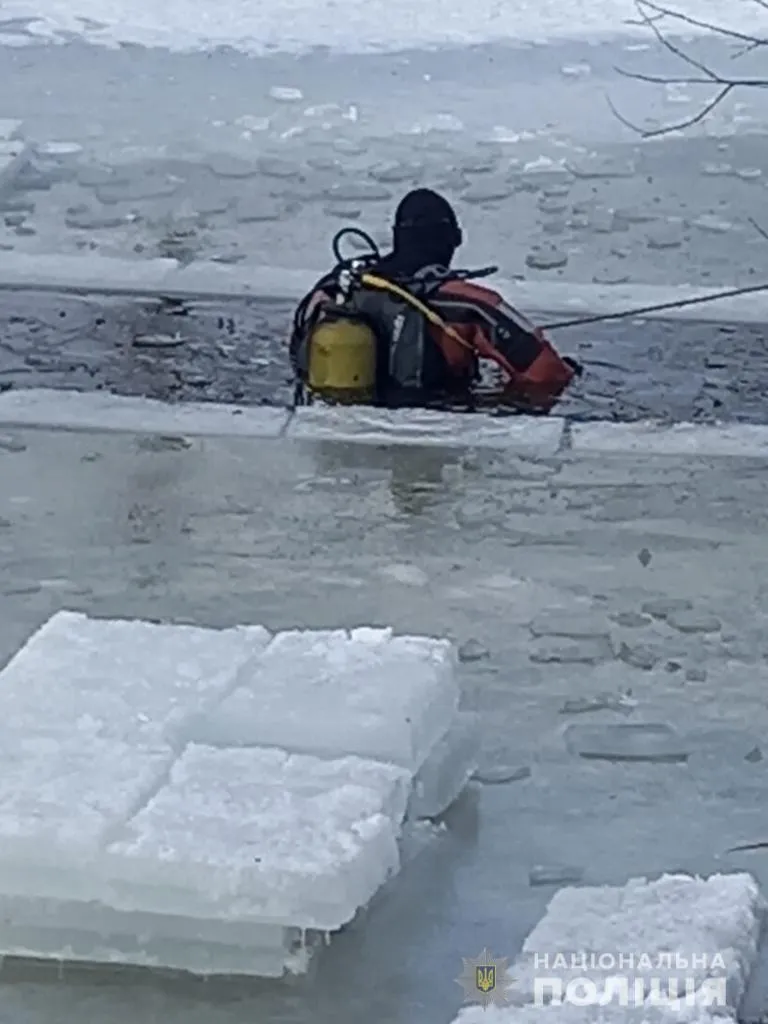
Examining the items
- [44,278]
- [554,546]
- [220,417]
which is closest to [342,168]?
[44,278]

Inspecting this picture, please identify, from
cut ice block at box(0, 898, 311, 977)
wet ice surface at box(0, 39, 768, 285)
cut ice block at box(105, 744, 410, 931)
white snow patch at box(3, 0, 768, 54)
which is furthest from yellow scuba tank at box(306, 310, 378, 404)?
white snow patch at box(3, 0, 768, 54)

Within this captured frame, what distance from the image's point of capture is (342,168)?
11.8 m

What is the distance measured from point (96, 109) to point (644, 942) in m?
11.1

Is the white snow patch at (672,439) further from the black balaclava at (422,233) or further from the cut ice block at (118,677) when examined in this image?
the cut ice block at (118,677)

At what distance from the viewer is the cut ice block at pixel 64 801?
3424mm

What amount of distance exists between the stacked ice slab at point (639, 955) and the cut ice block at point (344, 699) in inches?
16.1

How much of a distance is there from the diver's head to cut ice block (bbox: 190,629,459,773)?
3534 mm

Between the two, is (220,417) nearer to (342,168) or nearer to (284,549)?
(284,549)

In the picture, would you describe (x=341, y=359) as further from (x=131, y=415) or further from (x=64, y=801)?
(x=64, y=801)

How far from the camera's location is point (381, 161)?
12.0m

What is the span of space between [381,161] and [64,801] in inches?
345

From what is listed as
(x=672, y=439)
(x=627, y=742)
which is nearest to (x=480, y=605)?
(x=627, y=742)

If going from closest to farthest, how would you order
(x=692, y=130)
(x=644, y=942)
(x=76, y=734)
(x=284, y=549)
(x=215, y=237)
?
(x=644, y=942)
(x=76, y=734)
(x=284, y=549)
(x=215, y=237)
(x=692, y=130)

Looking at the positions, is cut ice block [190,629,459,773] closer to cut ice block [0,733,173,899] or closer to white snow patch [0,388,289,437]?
cut ice block [0,733,173,899]
